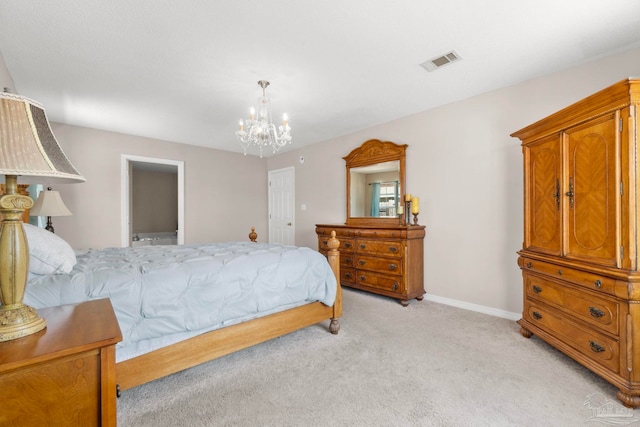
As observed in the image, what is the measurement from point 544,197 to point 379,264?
6.10 feet

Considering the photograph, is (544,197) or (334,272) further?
(334,272)

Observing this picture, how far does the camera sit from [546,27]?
81.8 inches

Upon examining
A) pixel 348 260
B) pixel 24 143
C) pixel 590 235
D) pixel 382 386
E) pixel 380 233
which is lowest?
pixel 382 386

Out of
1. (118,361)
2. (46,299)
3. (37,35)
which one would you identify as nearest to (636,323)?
(118,361)

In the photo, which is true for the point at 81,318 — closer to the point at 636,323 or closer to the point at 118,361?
the point at 118,361

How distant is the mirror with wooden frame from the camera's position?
401cm

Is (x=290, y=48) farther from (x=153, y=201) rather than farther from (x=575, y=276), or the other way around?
(x=153, y=201)

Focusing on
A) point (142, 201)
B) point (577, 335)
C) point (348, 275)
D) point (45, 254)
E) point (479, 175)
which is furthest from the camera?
point (142, 201)

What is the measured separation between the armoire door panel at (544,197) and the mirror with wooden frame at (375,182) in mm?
1616

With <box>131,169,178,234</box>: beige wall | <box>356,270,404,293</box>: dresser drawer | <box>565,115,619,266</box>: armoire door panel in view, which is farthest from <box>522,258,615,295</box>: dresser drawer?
<box>131,169,178,234</box>: beige wall

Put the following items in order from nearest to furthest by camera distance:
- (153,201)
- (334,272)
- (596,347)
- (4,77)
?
(596,347) < (4,77) < (334,272) < (153,201)

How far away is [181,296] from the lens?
71.9 inches

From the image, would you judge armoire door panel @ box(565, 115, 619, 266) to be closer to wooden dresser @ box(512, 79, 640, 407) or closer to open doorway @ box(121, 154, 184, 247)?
wooden dresser @ box(512, 79, 640, 407)

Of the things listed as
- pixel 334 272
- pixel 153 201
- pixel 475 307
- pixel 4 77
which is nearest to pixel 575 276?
pixel 475 307
